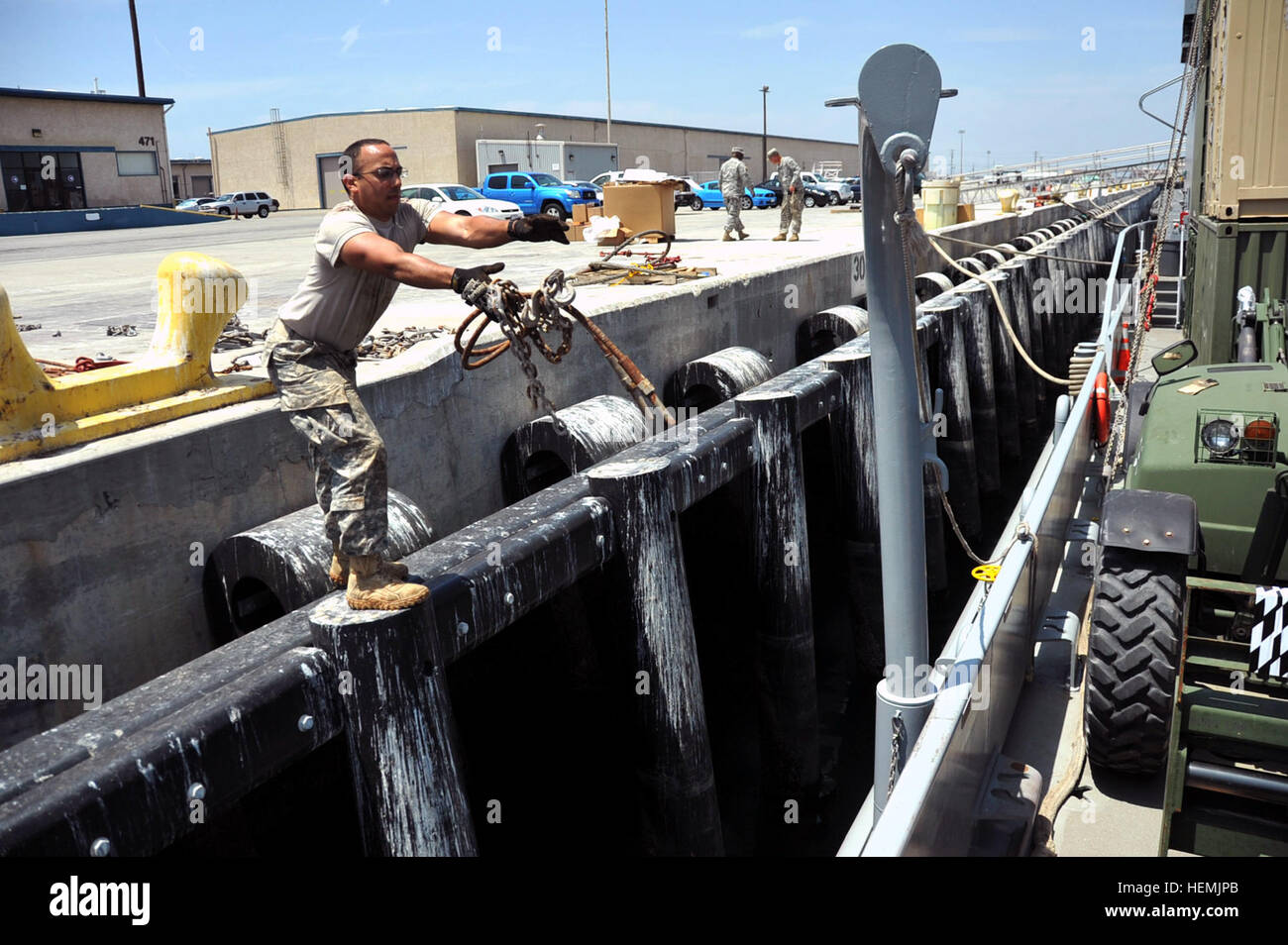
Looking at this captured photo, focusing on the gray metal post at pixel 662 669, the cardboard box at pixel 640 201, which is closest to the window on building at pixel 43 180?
the cardboard box at pixel 640 201

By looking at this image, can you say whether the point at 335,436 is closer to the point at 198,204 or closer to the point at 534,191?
the point at 534,191

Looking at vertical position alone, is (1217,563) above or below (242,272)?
below

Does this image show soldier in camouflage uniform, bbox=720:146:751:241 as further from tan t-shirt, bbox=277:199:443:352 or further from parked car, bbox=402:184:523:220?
tan t-shirt, bbox=277:199:443:352

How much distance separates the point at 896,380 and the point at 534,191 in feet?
106

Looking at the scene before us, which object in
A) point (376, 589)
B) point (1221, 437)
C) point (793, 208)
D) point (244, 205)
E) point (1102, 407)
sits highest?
point (244, 205)

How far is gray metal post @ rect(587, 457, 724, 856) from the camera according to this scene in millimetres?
5203

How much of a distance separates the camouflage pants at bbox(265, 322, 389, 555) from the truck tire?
292 centimetres

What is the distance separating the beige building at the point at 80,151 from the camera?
39.7 m

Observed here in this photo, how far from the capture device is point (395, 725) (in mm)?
3625

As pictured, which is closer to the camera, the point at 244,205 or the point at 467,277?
the point at 467,277

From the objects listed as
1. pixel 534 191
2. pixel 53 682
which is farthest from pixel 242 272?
pixel 534 191

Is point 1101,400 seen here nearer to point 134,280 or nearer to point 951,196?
point 134,280

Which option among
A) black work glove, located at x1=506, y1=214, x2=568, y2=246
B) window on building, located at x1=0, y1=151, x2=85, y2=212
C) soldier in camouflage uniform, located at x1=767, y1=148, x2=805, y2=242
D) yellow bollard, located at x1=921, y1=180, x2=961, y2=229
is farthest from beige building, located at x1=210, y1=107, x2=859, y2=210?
black work glove, located at x1=506, y1=214, x2=568, y2=246

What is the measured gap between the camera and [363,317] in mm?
3914
